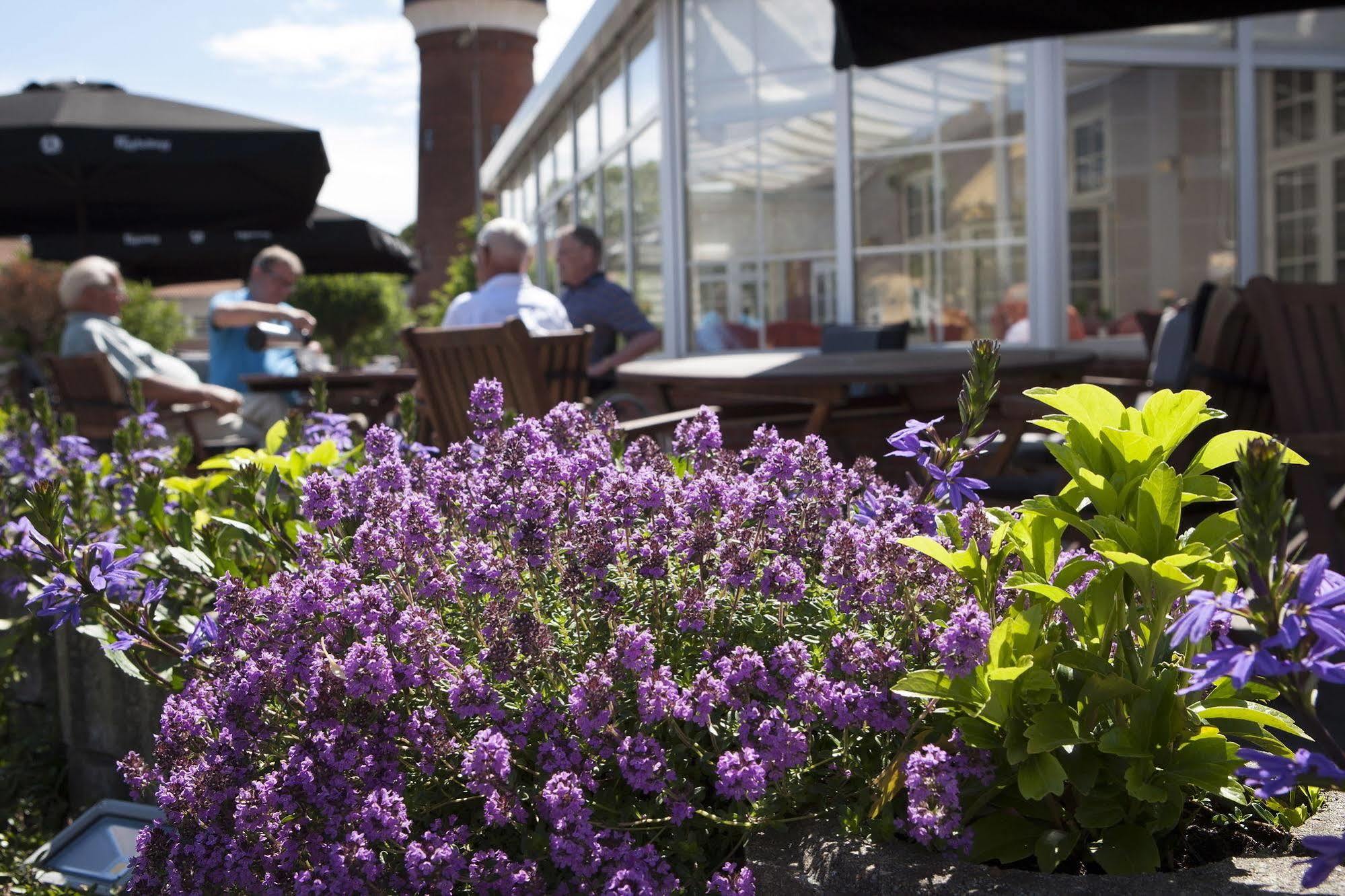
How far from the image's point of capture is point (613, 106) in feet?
38.6

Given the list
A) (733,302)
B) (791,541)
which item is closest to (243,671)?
(791,541)

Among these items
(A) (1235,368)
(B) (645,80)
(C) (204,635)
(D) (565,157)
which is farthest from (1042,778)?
(D) (565,157)

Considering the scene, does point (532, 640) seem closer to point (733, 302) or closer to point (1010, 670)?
point (1010, 670)

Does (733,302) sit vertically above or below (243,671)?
above

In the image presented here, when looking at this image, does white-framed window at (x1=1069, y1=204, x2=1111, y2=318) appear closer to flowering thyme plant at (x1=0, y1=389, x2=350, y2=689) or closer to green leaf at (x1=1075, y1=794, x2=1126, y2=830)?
flowering thyme plant at (x1=0, y1=389, x2=350, y2=689)

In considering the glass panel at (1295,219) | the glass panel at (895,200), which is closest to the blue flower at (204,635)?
the glass panel at (895,200)

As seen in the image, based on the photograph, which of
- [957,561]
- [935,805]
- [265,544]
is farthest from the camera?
[265,544]

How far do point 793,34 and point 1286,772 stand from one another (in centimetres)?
817

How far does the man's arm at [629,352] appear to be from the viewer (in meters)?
5.65

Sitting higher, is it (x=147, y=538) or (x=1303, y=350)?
(x=1303, y=350)

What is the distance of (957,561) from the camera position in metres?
1.24

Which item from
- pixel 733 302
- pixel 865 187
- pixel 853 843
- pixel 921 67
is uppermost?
pixel 921 67

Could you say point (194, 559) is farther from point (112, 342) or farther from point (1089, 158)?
point (1089, 158)

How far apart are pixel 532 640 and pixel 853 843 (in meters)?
0.37
